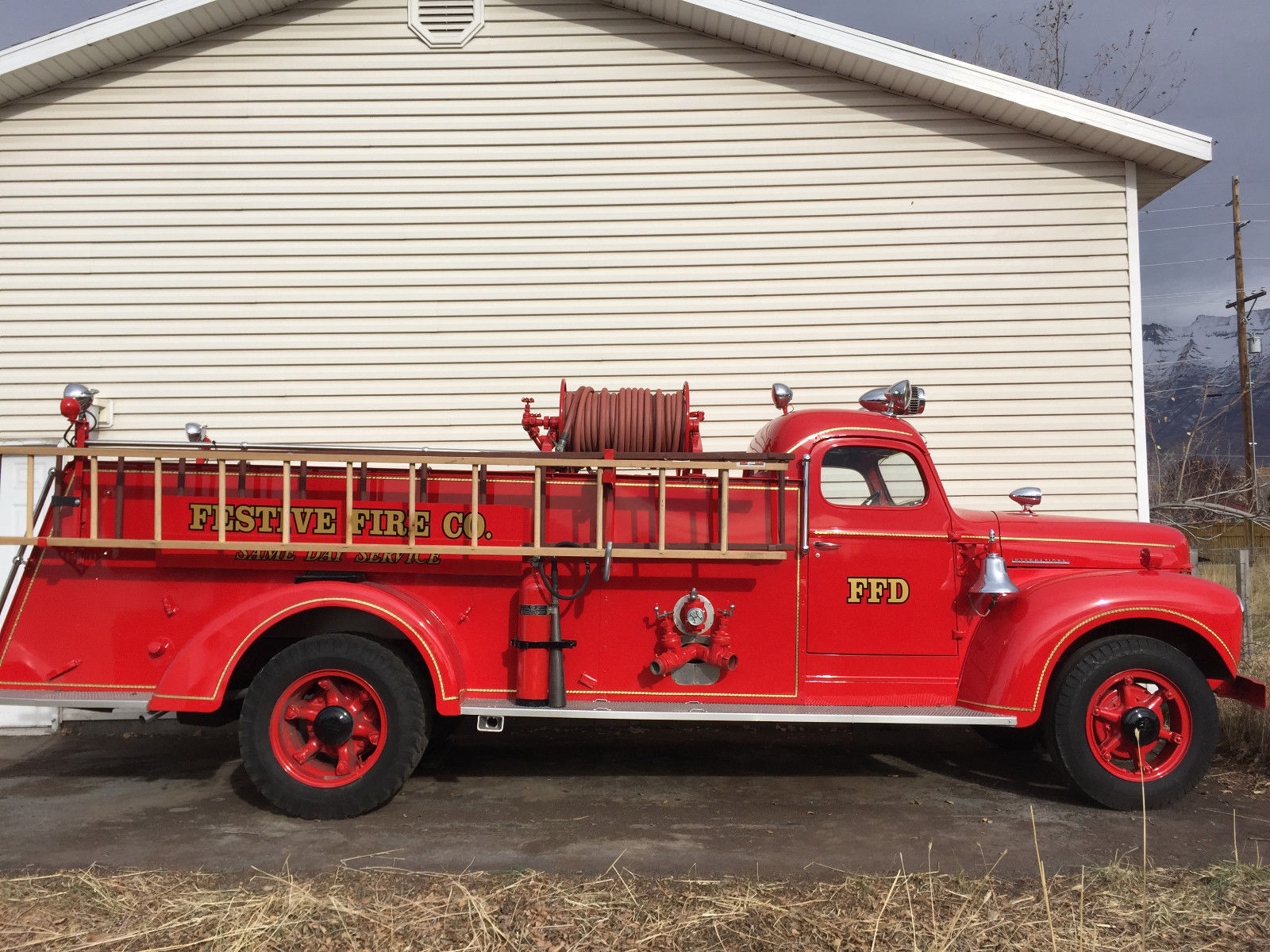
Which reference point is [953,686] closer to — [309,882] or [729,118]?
[309,882]

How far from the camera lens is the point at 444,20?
737cm

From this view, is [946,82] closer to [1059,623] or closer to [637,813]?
[1059,623]

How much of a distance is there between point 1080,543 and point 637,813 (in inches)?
112

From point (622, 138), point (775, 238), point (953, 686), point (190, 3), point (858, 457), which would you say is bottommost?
point (953, 686)

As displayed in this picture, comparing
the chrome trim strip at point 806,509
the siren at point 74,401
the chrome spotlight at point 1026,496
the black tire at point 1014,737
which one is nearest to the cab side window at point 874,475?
the chrome trim strip at point 806,509

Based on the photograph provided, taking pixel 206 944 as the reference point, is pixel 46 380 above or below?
above

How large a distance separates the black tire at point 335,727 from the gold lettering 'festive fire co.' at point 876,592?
2.30 m

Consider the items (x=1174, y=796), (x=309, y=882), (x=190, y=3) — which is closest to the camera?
(x=309, y=882)

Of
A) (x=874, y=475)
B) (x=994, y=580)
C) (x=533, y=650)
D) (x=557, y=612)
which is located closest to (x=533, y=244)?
(x=874, y=475)

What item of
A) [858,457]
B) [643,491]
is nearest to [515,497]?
[643,491]

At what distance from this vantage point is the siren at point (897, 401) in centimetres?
538

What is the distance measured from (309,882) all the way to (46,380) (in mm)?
5364

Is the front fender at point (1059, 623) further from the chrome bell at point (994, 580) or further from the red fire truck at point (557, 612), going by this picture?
the chrome bell at point (994, 580)

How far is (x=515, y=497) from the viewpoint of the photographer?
4.77 meters
